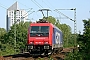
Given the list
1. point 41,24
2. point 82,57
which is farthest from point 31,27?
point 82,57

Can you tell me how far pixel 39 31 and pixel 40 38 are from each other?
0.66 m

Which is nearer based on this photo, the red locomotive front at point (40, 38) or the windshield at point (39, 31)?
the red locomotive front at point (40, 38)

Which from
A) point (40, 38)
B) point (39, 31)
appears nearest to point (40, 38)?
point (40, 38)

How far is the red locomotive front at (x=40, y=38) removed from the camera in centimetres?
2441

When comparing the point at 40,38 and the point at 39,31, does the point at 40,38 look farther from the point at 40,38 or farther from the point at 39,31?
the point at 39,31

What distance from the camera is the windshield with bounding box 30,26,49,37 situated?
970 inches

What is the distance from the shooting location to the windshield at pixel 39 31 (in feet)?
80.8

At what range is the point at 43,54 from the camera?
25.4 metres

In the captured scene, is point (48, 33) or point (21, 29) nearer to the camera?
point (48, 33)

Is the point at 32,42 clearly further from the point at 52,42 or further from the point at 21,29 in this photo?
the point at 21,29

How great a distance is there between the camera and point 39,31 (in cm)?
2473

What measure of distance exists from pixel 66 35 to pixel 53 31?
60.4m

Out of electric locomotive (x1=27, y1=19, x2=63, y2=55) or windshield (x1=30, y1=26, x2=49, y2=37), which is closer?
electric locomotive (x1=27, y1=19, x2=63, y2=55)

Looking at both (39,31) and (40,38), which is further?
(39,31)
